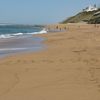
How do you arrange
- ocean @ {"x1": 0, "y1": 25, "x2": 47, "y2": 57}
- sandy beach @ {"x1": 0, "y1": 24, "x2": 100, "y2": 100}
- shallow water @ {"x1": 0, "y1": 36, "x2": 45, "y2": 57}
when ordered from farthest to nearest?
ocean @ {"x1": 0, "y1": 25, "x2": 47, "y2": 57} < shallow water @ {"x1": 0, "y1": 36, "x2": 45, "y2": 57} < sandy beach @ {"x1": 0, "y1": 24, "x2": 100, "y2": 100}

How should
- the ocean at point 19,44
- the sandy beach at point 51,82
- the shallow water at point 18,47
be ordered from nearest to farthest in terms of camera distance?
the sandy beach at point 51,82 → the shallow water at point 18,47 → the ocean at point 19,44

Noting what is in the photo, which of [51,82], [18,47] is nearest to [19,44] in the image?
[18,47]

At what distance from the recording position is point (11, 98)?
6.72m

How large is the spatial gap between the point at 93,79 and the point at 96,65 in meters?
2.43

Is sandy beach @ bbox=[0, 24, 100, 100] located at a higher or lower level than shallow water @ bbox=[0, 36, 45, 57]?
higher

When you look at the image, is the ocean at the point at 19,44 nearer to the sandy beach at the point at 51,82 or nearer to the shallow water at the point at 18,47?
the shallow water at the point at 18,47

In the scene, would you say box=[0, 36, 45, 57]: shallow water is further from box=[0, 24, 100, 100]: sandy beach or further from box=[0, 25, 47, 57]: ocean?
box=[0, 24, 100, 100]: sandy beach

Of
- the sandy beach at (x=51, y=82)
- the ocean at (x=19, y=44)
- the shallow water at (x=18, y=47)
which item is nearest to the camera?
the sandy beach at (x=51, y=82)

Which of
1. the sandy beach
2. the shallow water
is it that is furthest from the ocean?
the sandy beach

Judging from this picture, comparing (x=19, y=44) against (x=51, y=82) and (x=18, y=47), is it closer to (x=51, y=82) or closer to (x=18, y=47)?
(x=18, y=47)

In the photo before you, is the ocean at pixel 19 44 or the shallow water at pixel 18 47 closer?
the shallow water at pixel 18 47

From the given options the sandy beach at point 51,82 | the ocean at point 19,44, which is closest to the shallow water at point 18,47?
the ocean at point 19,44

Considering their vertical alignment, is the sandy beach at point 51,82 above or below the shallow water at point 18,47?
above

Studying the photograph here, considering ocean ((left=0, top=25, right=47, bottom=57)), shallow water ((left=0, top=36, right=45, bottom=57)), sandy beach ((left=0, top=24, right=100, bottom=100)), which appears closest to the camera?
sandy beach ((left=0, top=24, right=100, bottom=100))
